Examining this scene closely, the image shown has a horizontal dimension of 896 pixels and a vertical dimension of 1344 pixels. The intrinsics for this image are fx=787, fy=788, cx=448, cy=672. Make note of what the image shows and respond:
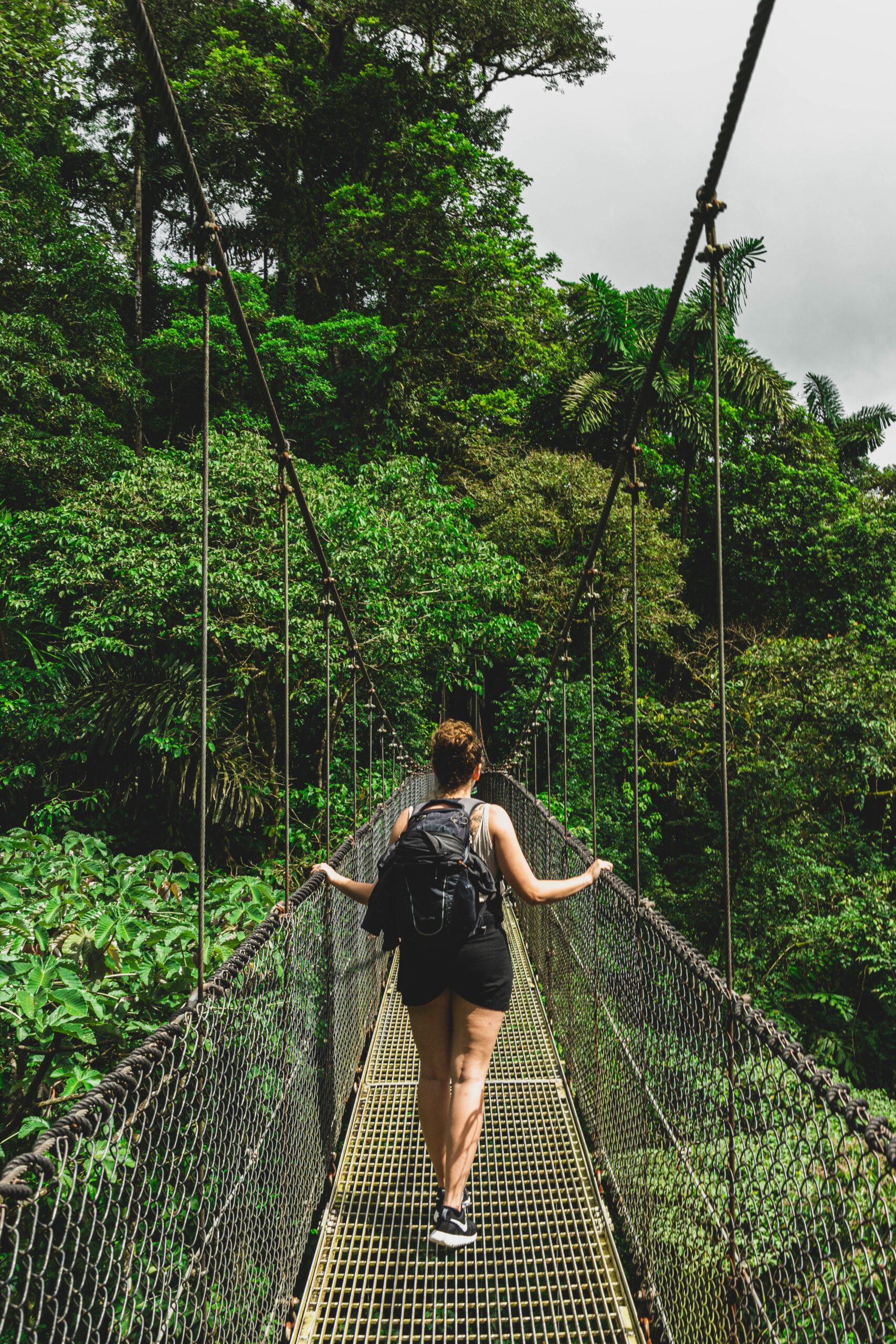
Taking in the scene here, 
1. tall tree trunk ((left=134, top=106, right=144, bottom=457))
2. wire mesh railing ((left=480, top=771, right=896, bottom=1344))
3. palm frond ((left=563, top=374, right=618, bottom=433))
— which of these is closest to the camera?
wire mesh railing ((left=480, top=771, right=896, bottom=1344))

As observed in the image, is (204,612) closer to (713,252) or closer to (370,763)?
(713,252)

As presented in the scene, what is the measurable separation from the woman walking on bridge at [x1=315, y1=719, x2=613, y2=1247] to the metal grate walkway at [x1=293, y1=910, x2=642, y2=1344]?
0.10m

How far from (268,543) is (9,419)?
3.54m

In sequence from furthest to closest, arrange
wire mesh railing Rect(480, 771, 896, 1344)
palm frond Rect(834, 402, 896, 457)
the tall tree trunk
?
palm frond Rect(834, 402, 896, 457), the tall tree trunk, wire mesh railing Rect(480, 771, 896, 1344)

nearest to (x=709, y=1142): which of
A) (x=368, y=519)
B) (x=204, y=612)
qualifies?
(x=204, y=612)

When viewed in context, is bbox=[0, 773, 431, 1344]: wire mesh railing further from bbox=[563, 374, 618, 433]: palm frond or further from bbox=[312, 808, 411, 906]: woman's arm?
bbox=[563, 374, 618, 433]: palm frond

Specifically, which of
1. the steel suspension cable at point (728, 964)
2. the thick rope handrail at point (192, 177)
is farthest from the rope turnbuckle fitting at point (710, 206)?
the thick rope handrail at point (192, 177)

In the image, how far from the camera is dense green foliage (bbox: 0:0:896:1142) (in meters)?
5.51

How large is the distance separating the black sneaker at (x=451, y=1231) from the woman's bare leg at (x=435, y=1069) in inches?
1.9

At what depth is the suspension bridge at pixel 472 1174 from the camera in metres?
0.83

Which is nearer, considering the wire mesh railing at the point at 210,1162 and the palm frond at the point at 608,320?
Answer: the wire mesh railing at the point at 210,1162

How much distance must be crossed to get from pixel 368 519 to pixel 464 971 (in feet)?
15.8

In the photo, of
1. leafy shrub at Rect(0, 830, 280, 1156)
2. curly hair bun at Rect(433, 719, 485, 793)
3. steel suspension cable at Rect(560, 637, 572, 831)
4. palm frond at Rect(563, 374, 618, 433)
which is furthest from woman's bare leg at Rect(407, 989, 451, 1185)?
palm frond at Rect(563, 374, 618, 433)

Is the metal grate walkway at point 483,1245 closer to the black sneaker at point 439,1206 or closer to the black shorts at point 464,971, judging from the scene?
the black sneaker at point 439,1206
